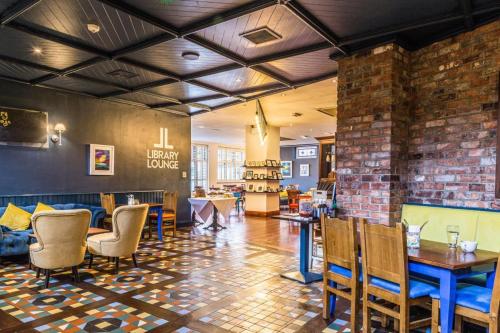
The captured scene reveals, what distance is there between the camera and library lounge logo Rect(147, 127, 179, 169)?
823 cm

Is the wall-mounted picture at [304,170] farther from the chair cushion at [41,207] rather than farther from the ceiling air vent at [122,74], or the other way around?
the chair cushion at [41,207]

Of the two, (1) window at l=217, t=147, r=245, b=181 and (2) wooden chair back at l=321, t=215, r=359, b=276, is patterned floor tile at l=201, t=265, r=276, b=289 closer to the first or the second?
(2) wooden chair back at l=321, t=215, r=359, b=276

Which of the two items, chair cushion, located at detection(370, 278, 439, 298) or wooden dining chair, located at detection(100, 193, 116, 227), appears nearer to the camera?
chair cushion, located at detection(370, 278, 439, 298)

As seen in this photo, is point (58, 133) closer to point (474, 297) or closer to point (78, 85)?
point (78, 85)

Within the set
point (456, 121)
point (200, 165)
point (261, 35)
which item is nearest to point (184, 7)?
point (261, 35)

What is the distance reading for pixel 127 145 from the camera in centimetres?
775

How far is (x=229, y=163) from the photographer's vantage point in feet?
61.5

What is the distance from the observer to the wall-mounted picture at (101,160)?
7.05 meters

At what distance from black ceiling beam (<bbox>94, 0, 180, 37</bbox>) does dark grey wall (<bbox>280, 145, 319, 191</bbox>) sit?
48.5 ft

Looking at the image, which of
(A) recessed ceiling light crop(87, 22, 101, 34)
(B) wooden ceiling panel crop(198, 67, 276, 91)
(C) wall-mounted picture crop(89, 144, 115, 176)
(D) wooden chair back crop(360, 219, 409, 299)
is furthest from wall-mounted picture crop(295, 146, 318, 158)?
(D) wooden chair back crop(360, 219, 409, 299)

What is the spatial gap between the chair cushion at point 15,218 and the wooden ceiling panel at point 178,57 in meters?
3.22

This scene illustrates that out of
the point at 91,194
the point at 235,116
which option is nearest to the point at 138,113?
the point at 91,194

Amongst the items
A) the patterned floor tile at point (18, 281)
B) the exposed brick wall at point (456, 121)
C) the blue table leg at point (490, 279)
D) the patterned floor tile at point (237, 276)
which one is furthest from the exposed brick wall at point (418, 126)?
the patterned floor tile at point (18, 281)

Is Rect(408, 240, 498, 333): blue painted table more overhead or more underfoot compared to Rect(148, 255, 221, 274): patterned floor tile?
more overhead
